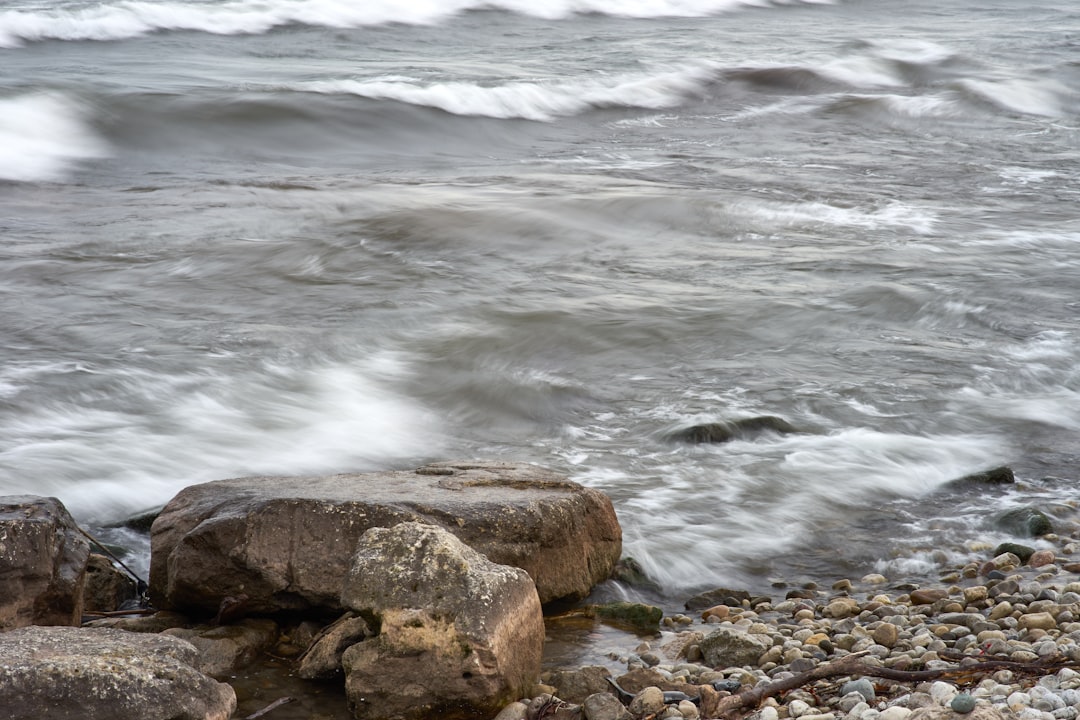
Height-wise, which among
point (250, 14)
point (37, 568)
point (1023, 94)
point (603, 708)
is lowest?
point (603, 708)

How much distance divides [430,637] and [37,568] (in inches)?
44.5

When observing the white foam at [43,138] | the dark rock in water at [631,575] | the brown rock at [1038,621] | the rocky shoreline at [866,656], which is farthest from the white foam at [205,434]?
the white foam at [43,138]

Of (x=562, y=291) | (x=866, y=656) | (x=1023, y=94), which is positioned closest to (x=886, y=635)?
(x=866, y=656)

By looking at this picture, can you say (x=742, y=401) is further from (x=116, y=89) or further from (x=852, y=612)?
(x=116, y=89)

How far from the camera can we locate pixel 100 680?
2512mm

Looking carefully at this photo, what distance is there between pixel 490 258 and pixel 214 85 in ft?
24.1

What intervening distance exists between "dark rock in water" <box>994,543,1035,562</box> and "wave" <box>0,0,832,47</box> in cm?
1627

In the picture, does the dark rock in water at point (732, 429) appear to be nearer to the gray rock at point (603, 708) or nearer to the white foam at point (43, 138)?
the gray rock at point (603, 708)

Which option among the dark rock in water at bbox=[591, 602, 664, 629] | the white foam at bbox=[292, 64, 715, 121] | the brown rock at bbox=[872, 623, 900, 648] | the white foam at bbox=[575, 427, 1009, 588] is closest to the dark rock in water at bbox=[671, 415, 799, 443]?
the white foam at bbox=[575, 427, 1009, 588]

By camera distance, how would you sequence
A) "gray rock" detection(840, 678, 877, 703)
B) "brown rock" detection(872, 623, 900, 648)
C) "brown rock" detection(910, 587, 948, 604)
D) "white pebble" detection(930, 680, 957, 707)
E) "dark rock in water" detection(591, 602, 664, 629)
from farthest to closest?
"brown rock" detection(910, 587, 948, 604), "dark rock in water" detection(591, 602, 664, 629), "brown rock" detection(872, 623, 900, 648), "gray rock" detection(840, 678, 877, 703), "white pebble" detection(930, 680, 957, 707)

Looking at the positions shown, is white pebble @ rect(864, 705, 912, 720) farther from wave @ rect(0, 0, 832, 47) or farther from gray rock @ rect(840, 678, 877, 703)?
wave @ rect(0, 0, 832, 47)

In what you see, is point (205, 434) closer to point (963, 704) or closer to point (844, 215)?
point (963, 704)

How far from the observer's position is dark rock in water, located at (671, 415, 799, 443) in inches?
211

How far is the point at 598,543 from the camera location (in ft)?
12.8
